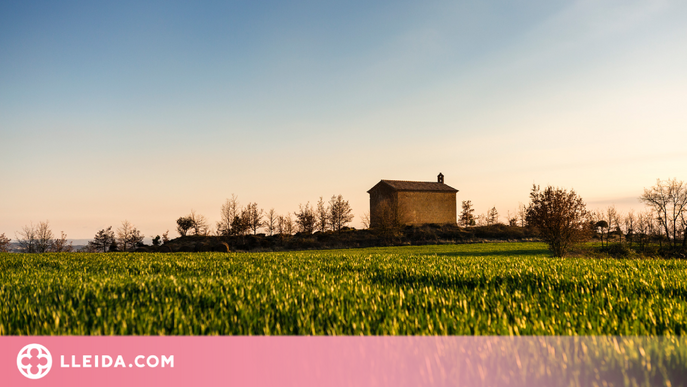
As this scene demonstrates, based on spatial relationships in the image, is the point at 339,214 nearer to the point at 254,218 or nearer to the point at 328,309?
the point at 254,218

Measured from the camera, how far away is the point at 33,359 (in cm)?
351

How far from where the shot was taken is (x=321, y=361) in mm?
3252

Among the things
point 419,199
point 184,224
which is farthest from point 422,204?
point 184,224

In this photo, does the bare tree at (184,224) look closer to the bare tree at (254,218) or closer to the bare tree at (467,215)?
the bare tree at (254,218)

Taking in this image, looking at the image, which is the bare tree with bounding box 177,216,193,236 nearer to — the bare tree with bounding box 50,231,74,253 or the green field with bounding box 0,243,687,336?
the bare tree with bounding box 50,231,74,253

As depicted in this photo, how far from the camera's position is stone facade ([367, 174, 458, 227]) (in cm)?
8019

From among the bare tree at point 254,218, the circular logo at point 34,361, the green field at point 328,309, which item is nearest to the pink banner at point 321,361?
the circular logo at point 34,361

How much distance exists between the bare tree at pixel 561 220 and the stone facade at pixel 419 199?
5182 centimetres

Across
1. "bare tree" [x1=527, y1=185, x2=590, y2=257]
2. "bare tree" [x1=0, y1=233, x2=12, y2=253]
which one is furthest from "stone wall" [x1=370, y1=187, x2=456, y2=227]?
"bare tree" [x1=0, y1=233, x2=12, y2=253]

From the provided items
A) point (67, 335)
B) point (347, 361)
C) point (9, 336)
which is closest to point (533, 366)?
point (347, 361)

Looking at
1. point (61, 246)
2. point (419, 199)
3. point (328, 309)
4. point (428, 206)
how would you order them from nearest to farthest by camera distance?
point (328, 309), point (61, 246), point (419, 199), point (428, 206)

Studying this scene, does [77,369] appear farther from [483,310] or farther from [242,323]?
[483,310]

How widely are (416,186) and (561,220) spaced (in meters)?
59.6

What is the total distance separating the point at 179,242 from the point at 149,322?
204 ft
